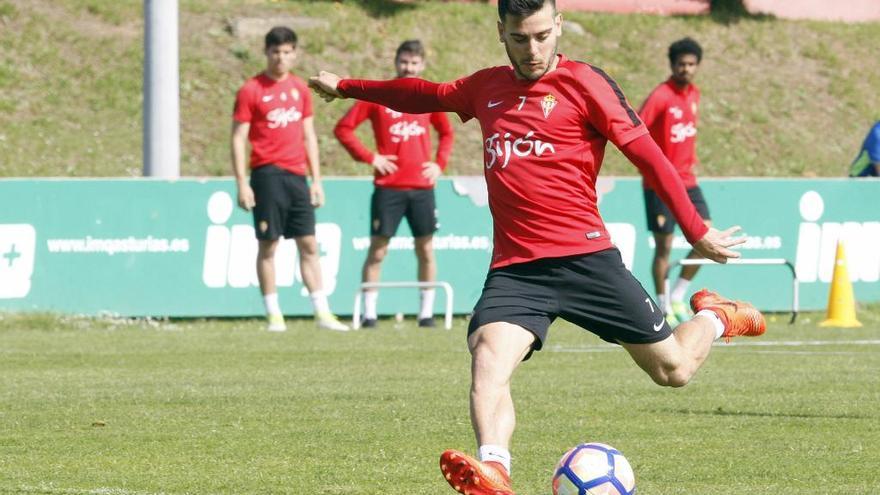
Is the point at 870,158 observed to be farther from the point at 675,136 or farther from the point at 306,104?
the point at 306,104

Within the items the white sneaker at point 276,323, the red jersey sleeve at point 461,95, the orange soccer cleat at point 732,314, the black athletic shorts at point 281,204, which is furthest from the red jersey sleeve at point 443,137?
the red jersey sleeve at point 461,95

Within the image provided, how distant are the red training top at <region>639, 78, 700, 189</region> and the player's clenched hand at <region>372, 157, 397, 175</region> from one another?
2314 mm

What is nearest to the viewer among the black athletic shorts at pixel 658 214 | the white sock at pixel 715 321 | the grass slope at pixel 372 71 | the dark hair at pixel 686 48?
the white sock at pixel 715 321

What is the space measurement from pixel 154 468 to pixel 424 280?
8590 mm

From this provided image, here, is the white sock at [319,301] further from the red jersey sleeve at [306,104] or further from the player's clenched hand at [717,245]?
the player's clenched hand at [717,245]

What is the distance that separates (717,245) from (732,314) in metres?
1.54

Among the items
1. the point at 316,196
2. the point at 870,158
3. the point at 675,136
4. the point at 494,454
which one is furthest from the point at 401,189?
the point at 494,454

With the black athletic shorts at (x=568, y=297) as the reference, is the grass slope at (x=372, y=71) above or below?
above

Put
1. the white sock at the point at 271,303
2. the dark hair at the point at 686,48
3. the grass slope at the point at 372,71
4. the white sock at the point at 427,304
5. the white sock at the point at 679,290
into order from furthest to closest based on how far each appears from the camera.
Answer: the grass slope at the point at 372,71 < the white sock at the point at 679,290 < the white sock at the point at 427,304 < the dark hair at the point at 686,48 < the white sock at the point at 271,303

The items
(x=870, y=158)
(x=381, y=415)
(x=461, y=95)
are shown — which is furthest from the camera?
(x=870, y=158)

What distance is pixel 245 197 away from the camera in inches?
582

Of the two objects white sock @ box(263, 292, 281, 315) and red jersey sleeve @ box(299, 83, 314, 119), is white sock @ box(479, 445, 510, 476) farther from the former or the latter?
red jersey sleeve @ box(299, 83, 314, 119)

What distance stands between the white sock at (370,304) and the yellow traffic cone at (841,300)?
4.20 metres

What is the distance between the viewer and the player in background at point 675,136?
15977mm
